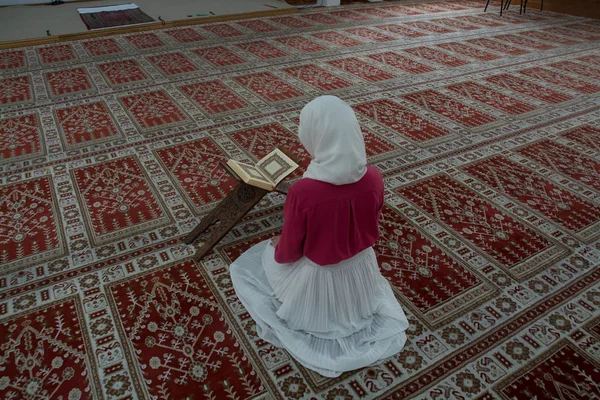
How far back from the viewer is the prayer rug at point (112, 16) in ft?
22.8

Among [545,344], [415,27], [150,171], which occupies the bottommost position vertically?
[545,344]

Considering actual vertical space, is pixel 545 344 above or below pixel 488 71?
below

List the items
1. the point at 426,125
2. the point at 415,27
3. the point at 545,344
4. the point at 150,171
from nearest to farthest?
the point at 545,344, the point at 150,171, the point at 426,125, the point at 415,27

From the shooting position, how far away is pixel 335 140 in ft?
4.95

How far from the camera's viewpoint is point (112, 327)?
2.02 m

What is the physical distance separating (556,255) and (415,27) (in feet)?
18.4

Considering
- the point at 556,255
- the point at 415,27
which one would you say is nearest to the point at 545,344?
the point at 556,255

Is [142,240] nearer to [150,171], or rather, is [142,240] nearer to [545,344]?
[150,171]

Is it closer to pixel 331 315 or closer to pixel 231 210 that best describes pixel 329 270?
pixel 331 315

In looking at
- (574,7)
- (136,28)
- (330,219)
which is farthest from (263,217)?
(574,7)

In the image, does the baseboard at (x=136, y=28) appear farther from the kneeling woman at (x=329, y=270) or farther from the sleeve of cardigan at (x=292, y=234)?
the sleeve of cardigan at (x=292, y=234)

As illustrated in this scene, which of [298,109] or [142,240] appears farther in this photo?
[298,109]

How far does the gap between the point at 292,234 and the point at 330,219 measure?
0.17 m

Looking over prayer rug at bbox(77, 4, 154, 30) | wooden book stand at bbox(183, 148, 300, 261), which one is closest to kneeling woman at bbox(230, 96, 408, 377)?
wooden book stand at bbox(183, 148, 300, 261)
